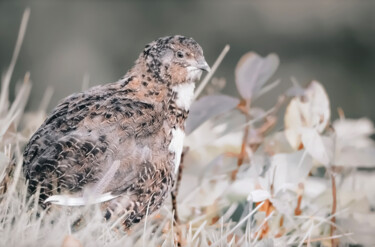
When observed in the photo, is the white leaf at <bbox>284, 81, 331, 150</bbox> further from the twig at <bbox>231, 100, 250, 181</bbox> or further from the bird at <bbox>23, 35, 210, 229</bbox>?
the bird at <bbox>23, 35, 210, 229</bbox>

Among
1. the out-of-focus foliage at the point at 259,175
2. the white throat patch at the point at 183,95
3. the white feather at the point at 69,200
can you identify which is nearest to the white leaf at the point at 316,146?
the out-of-focus foliage at the point at 259,175

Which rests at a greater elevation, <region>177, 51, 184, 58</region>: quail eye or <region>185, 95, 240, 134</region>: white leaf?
<region>177, 51, 184, 58</region>: quail eye

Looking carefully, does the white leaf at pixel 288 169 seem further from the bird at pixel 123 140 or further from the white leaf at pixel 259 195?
the bird at pixel 123 140

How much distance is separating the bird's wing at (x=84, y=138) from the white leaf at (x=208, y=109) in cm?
19

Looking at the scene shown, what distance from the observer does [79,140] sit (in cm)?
139

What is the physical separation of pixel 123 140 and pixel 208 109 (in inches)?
13.0

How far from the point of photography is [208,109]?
1710mm

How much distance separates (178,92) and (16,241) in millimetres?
496

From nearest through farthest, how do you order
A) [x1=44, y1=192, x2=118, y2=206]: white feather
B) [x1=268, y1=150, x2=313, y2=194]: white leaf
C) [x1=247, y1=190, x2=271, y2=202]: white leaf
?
[x1=44, y1=192, x2=118, y2=206]: white feather, [x1=247, y1=190, x2=271, y2=202]: white leaf, [x1=268, y1=150, x2=313, y2=194]: white leaf

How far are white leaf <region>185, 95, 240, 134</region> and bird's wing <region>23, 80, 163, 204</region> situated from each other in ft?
0.61

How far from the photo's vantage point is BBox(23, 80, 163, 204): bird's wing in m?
1.37

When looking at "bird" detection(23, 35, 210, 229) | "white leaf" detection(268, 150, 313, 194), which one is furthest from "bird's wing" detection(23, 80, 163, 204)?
"white leaf" detection(268, 150, 313, 194)

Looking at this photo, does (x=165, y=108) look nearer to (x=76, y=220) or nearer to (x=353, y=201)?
(x=76, y=220)

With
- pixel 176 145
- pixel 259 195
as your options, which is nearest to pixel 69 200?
pixel 176 145
